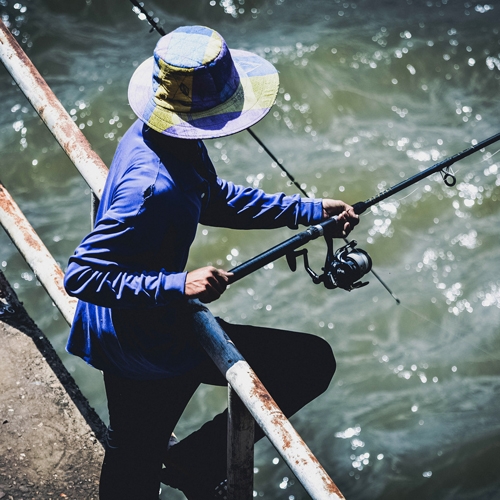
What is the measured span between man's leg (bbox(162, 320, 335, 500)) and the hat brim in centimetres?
85

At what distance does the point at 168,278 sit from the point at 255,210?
0.87m

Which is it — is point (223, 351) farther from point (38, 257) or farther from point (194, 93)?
point (38, 257)

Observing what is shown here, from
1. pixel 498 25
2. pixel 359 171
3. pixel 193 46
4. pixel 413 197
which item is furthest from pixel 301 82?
pixel 193 46

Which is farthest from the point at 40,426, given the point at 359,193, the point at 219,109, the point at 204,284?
the point at 359,193

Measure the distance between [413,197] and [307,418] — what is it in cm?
321

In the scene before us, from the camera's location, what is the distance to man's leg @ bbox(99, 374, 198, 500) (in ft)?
8.37

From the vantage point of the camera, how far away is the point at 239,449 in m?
2.33

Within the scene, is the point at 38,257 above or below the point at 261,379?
→ above

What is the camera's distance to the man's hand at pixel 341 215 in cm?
291

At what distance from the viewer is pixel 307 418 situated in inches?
220

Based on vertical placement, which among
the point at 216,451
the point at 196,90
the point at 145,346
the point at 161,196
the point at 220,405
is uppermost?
the point at 196,90

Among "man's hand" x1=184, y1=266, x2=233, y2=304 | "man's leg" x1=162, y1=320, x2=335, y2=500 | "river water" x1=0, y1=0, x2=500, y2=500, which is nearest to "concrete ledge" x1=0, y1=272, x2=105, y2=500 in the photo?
"man's leg" x1=162, y1=320, x2=335, y2=500

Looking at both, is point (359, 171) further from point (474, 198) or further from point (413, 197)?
point (474, 198)

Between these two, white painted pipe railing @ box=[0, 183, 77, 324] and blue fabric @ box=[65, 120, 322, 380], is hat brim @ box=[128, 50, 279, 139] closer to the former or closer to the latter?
blue fabric @ box=[65, 120, 322, 380]
